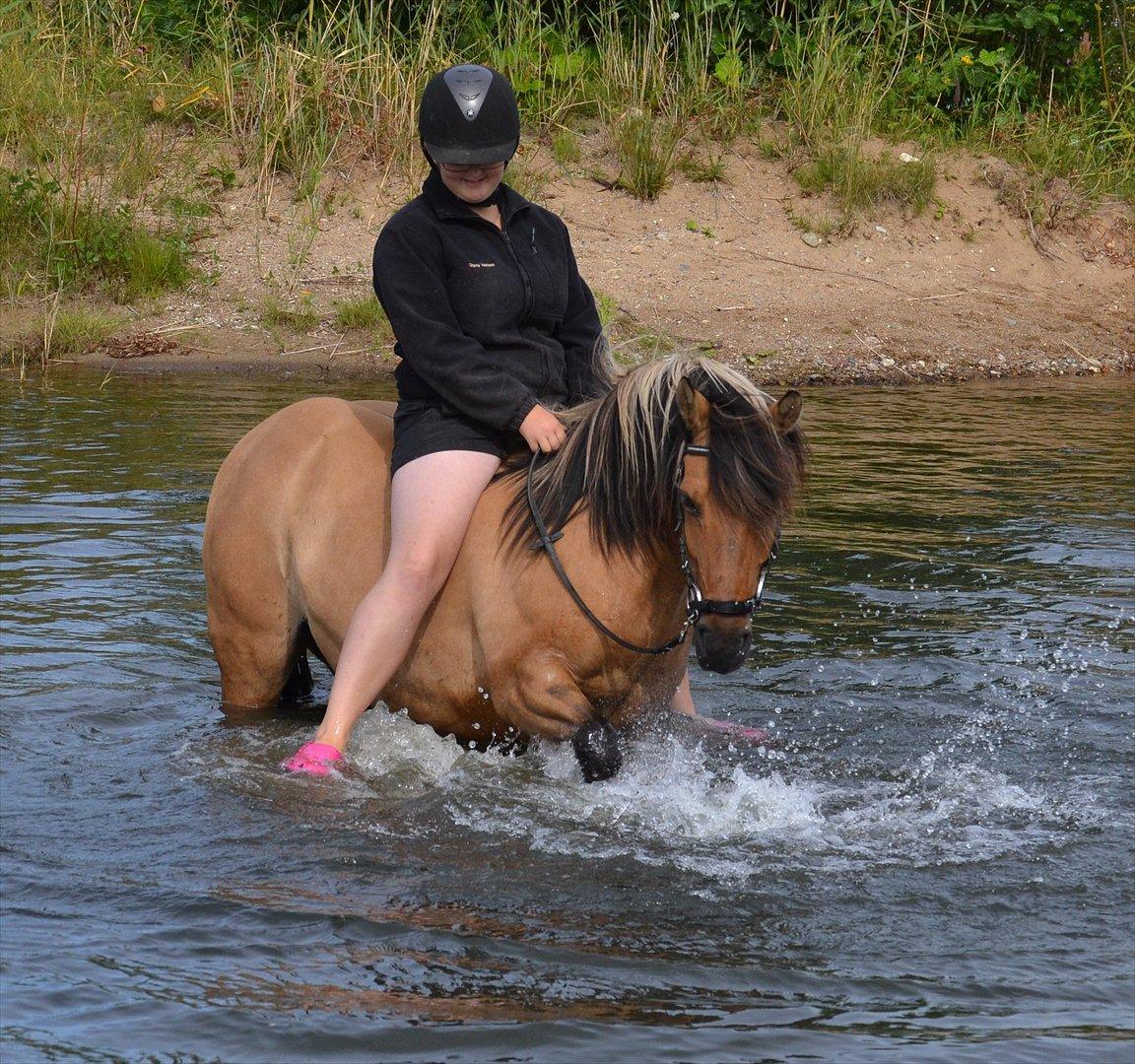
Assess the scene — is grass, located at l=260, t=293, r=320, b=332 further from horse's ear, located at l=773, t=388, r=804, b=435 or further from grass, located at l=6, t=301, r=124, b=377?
horse's ear, located at l=773, t=388, r=804, b=435

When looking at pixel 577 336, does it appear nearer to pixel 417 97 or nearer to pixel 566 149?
pixel 566 149

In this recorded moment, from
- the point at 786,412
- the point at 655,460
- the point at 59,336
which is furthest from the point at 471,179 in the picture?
the point at 59,336

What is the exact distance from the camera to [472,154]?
4.58 meters

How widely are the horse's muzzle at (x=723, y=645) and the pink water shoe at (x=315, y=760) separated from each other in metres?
1.27

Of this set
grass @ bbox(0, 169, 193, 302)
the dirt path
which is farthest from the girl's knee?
grass @ bbox(0, 169, 193, 302)

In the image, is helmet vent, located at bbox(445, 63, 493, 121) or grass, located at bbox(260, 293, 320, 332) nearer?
helmet vent, located at bbox(445, 63, 493, 121)

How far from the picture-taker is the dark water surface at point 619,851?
3.28 m

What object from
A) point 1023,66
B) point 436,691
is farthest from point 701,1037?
point 1023,66

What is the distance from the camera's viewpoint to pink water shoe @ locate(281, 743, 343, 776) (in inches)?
184

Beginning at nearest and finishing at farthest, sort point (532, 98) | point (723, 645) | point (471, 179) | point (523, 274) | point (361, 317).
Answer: point (723, 645)
point (471, 179)
point (523, 274)
point (361, 317)
point (532, 98)

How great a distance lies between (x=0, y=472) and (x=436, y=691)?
468cm

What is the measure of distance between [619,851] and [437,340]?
5.05ft

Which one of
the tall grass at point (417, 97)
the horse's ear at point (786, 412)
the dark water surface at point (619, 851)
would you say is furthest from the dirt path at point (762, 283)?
the horse's ear at point (786, 412)

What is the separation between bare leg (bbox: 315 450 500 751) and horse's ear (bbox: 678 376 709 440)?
799 millimetres
